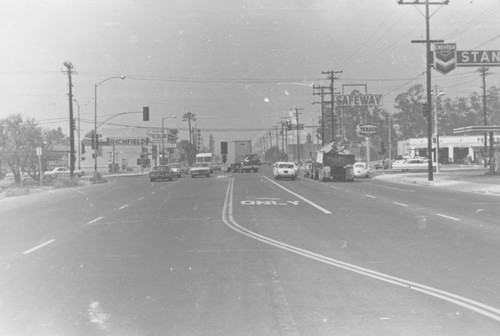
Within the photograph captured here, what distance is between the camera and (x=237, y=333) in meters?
5.75

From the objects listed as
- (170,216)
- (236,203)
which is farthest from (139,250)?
(236,203)

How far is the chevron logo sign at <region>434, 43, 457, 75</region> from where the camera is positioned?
138 feet

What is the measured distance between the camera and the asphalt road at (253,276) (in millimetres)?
6133

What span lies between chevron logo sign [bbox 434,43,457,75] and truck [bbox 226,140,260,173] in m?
36.8

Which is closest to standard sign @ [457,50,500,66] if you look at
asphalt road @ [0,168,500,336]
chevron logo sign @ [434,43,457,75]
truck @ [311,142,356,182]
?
chevron logo sign @ [434,43,457,75]

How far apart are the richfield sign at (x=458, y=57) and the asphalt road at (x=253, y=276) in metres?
27.7

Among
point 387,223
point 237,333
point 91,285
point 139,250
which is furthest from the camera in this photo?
point 387,223

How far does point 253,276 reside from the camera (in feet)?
28.3

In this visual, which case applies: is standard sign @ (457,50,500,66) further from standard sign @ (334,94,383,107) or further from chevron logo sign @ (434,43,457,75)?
standard sign @ (334,94,383,107)

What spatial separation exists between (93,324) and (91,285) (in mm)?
2036

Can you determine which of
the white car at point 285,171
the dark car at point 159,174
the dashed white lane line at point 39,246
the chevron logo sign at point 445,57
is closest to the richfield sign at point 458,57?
the chevron logo sign at point 445,57

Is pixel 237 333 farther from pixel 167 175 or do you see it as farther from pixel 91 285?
pixel 167 175

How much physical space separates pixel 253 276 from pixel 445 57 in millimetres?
37803

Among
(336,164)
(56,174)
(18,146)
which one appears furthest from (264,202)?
(56,174)
